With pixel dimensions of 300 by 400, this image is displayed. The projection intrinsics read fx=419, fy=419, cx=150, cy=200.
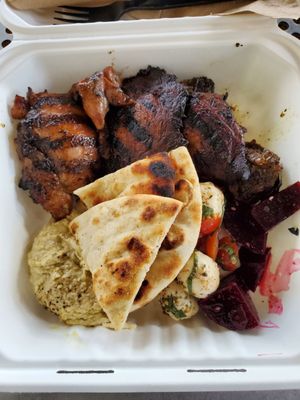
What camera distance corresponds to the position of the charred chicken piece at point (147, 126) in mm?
1520

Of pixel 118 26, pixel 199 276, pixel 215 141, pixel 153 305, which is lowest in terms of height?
pixel 153 305

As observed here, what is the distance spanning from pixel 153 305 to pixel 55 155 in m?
0.66

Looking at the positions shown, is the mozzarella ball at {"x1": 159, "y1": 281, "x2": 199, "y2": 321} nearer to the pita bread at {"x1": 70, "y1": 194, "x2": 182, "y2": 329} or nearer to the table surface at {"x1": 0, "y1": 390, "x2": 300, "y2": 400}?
the pita bread at {"x1": 70, "y1": 194, "x2": 182, "y2": 329}

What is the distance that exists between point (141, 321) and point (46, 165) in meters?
0.66

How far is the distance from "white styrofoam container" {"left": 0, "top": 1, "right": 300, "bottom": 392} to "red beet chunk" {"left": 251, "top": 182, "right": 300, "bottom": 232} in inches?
1.6

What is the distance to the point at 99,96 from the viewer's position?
1.55 meters

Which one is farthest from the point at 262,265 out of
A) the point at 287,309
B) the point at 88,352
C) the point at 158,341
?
the point at 88,352

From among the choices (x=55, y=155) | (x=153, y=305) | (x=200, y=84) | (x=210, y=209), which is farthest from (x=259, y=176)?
(x=55, y=155)

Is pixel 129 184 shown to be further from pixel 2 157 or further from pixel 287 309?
pixel 287 309

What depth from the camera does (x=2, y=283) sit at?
1.44 metres

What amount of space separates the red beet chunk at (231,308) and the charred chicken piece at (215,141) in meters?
0.41

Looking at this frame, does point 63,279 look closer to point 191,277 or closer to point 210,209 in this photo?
point 191,277

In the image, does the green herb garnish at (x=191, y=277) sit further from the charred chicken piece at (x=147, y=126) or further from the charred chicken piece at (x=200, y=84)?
the charred chicken piece at (x=200, y=84)

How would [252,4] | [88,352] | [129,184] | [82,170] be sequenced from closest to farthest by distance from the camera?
[88,352] < [129,184] < [82,170] < [252,4]
